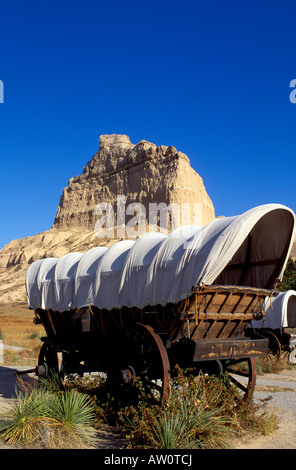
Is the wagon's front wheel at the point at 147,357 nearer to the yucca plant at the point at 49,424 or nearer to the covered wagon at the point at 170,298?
the covered wagon at the point at 170,298

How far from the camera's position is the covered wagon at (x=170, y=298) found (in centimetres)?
641

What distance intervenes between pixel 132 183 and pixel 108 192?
9723 millimetres

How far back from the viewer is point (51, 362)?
9.99 metres

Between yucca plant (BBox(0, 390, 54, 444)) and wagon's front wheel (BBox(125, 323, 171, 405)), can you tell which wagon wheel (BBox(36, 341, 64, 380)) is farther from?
yucca plant (BBox(0, 390, 54, 444))

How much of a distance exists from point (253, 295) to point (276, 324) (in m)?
9.16

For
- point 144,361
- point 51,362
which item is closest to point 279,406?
point 144,361

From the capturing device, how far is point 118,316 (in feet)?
26.6

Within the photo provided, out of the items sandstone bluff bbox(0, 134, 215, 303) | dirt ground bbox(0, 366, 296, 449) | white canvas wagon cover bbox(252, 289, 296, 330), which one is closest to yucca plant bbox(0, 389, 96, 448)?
dirt ground bbox(0, 366, 296, 449)

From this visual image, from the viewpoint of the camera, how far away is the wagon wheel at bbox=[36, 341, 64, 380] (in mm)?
9359

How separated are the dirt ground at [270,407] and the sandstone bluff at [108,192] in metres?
79.7

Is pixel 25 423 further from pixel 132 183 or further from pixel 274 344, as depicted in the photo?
pixel 132 183

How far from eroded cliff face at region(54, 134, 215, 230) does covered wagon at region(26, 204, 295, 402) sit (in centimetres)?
9837

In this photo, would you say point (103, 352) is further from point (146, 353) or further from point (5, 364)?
point (5, 364)
